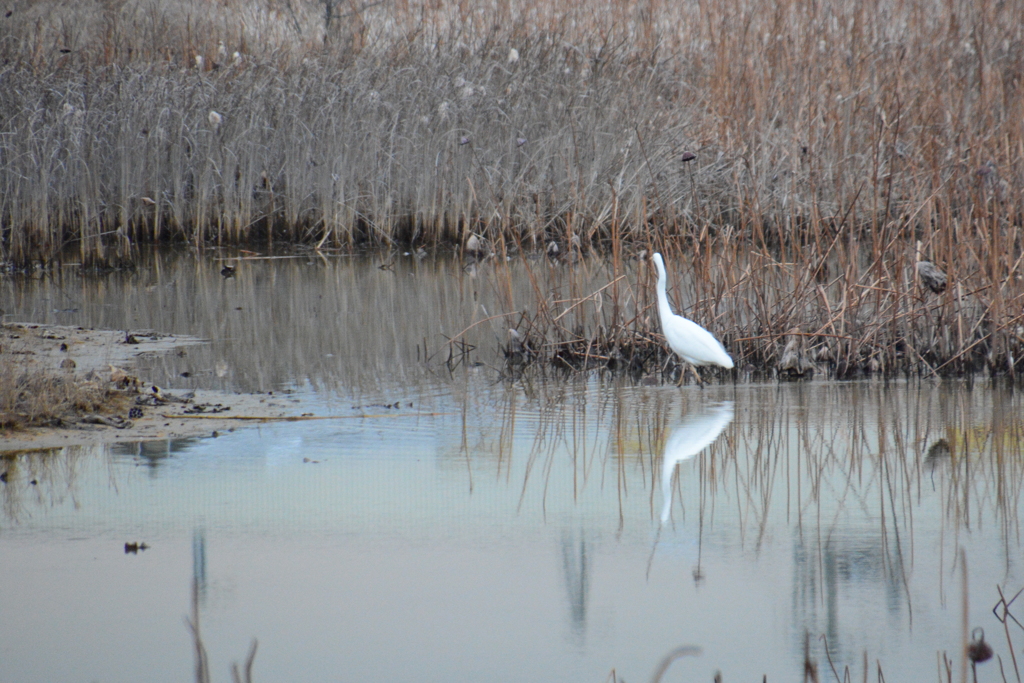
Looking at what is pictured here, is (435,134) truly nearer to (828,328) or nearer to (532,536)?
(828,328)

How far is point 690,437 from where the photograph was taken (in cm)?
330

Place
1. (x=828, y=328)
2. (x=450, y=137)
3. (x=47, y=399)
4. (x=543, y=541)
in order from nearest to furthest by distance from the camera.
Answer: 1. (x=543, y=541)
2. (x=47, y=399)
3. (x=828, y=328)
4. (x=450, y=137)

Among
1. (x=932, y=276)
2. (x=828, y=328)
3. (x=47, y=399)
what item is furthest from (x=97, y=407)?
(x=932, y=276)

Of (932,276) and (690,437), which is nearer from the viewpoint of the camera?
(690,437)

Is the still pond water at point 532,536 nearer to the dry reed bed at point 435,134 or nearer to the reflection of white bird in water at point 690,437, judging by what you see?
the reflection of white bird in water at point 690,437

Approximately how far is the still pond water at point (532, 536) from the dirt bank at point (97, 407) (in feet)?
0.42

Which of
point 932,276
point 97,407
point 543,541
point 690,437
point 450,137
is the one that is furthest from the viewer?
point 450,137

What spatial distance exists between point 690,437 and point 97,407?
185cm

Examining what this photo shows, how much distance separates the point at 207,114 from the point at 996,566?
7219 mm

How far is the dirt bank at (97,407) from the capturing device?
3348mm

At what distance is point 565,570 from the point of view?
7.64 feet

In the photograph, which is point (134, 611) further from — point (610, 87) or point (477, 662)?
point (610, 87)

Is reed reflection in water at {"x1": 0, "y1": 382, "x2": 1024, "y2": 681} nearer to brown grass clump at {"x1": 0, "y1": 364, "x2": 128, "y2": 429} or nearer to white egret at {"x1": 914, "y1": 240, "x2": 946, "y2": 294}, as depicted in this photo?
brown grass clump at {"x1": 0, "y1": 364, "x2": 128, "y2": 429}

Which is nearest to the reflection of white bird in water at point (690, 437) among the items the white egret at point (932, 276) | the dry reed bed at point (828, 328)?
the dry reed bed at point (828, 328)
